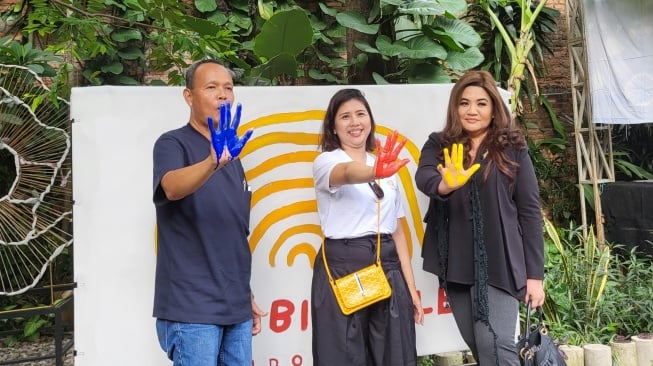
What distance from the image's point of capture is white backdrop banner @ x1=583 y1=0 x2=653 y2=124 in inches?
223

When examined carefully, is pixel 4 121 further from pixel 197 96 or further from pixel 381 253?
pixel 381 253

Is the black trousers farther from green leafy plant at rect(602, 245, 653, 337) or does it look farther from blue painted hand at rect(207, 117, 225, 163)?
green leafy plant at rect(602, 245, 653, 337)

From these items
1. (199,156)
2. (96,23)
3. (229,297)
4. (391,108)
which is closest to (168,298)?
(229,297)

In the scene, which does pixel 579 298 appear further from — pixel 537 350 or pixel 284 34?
pixel 284 34

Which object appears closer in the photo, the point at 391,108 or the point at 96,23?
the point at 391,108

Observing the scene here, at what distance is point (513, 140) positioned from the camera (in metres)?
2.08

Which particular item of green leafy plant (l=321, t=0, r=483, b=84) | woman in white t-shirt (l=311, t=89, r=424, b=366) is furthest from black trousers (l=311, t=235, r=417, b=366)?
green leafy plant (l=321, t=0, r=483, b=84)

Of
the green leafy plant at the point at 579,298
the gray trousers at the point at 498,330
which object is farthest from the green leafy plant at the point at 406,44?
the gray trousers at the point at 498,330

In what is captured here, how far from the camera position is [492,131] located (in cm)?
212

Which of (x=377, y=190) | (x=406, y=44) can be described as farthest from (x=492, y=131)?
(x=406, y=44)

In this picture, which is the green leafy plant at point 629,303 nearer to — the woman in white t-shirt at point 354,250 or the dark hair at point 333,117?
the woman in white t-shirt at point 354,250

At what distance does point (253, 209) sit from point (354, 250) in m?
0.70

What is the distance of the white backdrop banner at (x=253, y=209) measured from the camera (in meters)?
2.43

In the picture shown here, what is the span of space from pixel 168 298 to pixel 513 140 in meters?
1.31
